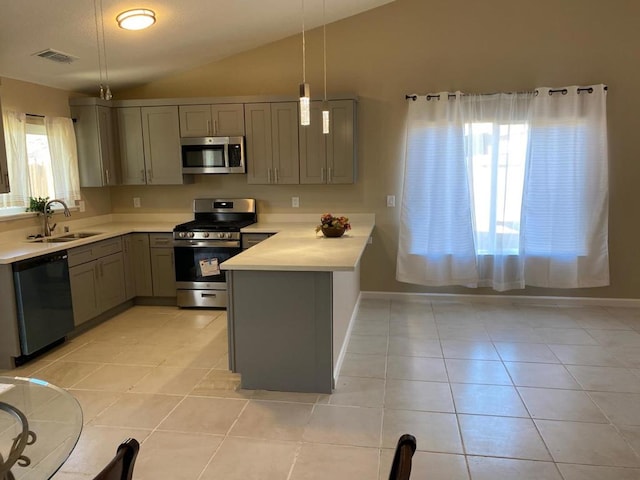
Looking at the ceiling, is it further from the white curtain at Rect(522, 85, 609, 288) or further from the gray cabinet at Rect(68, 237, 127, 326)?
the white curtain at Rect(522, 85, 609, 288)

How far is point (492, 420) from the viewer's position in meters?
2.73

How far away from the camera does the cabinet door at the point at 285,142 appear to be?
4906 mm

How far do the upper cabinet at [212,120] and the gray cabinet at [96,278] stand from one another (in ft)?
4.56

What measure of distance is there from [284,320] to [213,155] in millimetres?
2592

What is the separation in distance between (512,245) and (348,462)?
332 cm

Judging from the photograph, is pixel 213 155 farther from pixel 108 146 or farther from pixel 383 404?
pixel 383 404

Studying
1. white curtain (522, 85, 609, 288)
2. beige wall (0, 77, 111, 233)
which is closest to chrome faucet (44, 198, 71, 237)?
beige wall (0, 77, 111, 233)

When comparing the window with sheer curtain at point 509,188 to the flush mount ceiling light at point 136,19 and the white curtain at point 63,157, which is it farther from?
the white curtain at point 63,157

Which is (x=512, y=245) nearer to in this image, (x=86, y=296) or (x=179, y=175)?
(x=179, y=175)

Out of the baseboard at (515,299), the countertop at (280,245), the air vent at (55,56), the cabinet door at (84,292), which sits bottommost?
the baseboard at (515,299)

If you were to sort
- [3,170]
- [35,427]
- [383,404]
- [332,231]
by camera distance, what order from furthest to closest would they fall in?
[332,231] < [3,170] < [383,404] < [35,427]

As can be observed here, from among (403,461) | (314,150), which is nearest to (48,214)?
(314,150)

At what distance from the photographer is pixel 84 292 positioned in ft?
13.9


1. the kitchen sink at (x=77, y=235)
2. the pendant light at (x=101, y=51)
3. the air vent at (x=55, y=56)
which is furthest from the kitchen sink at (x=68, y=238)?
the air vent at (x=55, y=56)
